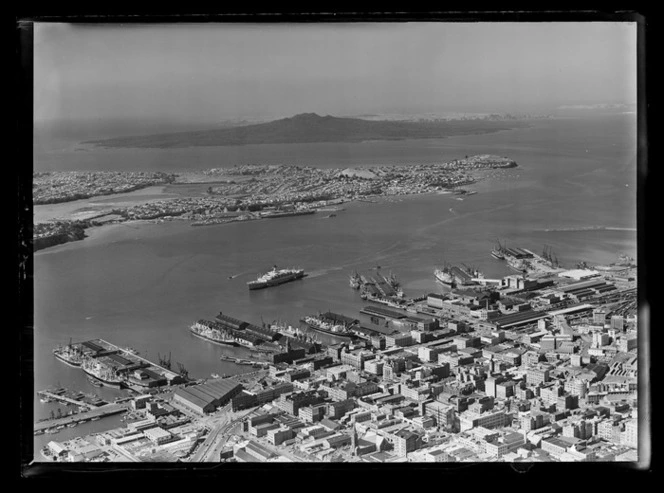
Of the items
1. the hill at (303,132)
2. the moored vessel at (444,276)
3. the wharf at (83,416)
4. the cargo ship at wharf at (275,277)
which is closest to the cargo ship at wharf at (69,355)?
the wharf at (83,416)

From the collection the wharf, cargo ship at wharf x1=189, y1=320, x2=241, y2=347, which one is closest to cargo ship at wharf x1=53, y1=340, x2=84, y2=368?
the wharf

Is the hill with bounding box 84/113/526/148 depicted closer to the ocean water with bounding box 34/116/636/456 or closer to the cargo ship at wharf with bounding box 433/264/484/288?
the ocean water with bounding box 34/116/636/456

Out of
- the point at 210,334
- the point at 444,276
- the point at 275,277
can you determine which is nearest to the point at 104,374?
the point at 210,334

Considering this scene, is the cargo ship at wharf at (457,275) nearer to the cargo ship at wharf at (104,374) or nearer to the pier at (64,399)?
the cargo ship at wharf at (104,374)

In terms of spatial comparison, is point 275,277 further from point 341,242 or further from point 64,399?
point 64,399

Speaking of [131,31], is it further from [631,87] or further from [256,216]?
[631,87]
